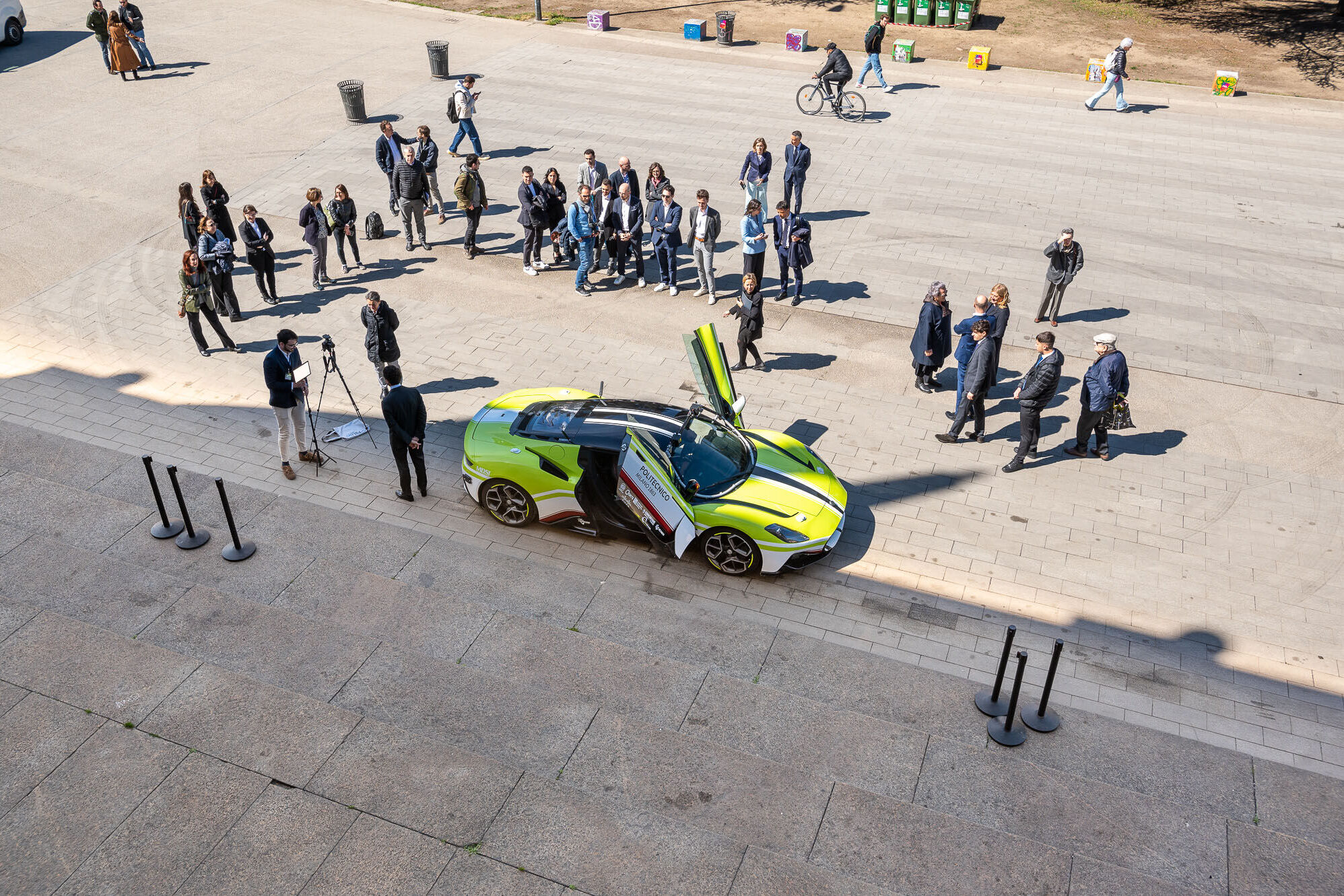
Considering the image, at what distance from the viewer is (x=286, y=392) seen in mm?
11078

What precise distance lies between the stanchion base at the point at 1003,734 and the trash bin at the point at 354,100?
20118 millimetres

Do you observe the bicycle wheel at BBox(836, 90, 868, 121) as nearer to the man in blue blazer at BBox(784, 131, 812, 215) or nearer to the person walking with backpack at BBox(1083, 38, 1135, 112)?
the person walking with backpack at BBox(1083, 38, 1135, 112)

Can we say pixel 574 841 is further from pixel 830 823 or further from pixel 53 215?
pixel 53 215

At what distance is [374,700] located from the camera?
7.81 meters

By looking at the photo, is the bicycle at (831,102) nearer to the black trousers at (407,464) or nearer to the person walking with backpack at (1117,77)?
the person walking with backpack at (1117,77)

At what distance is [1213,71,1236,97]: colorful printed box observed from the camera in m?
24.9

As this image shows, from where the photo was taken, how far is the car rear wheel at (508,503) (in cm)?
1050

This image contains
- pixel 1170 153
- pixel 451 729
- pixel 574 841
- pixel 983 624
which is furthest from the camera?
pixel 1170 153

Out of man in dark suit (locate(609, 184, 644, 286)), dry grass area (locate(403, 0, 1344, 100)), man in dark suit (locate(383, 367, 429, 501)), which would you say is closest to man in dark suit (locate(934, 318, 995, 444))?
man in dark suit (locate(609, 184, 644, 286))

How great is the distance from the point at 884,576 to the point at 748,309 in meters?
4.70

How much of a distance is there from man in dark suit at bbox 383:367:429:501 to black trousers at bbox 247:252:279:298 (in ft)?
19.5

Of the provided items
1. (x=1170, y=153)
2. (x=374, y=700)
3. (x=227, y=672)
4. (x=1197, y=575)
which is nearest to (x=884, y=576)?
(x=1197, y=575)

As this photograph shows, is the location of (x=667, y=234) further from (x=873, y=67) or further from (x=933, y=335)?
(x=873, y=67)

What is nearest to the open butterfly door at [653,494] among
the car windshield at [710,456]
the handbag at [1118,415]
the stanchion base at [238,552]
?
the car windshield at [710,456]
